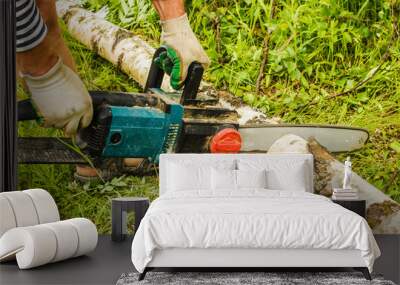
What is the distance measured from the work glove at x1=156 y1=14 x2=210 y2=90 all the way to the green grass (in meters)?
0.08

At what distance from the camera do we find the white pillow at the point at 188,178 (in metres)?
6.54

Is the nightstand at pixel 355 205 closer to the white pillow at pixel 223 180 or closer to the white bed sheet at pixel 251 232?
the white pillow at pixel 223 180

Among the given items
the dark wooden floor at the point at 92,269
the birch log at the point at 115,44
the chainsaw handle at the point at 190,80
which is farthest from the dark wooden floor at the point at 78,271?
the birch log at the point at 115,44

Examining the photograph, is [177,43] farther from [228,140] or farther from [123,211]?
[123,211]

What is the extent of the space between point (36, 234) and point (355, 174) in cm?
350

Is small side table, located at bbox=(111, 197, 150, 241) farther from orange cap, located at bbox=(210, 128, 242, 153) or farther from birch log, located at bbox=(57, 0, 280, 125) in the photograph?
birch log, located at bbox=(57, 0, 280, 125)

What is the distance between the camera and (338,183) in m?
7.21

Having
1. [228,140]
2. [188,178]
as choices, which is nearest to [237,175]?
[188,178]

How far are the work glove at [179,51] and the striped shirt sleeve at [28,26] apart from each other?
1266 millimetres

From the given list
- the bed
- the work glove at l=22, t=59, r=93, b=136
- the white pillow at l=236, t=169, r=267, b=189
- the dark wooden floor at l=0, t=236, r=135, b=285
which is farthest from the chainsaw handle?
the bed

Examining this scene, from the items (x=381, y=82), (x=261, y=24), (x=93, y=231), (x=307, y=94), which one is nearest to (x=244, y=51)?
(x=261, y=24)

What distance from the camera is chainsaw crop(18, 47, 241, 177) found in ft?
23.7

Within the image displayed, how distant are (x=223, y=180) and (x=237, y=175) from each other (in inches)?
5.6

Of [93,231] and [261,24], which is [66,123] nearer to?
[93,231]
